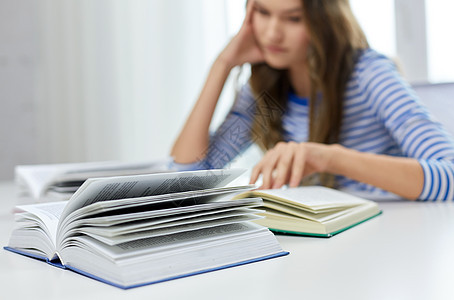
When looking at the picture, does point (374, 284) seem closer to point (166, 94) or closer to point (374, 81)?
point (374, 81)

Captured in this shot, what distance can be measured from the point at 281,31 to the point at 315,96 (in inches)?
7.5

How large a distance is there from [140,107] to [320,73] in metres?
1.71

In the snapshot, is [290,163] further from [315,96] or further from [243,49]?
[243,49]

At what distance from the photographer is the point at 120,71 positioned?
294cm

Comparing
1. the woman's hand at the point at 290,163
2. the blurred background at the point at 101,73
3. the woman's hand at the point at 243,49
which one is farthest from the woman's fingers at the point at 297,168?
the blurred background at the point at 101,73

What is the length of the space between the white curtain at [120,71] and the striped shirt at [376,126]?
1.18m

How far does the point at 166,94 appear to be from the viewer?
2844mm

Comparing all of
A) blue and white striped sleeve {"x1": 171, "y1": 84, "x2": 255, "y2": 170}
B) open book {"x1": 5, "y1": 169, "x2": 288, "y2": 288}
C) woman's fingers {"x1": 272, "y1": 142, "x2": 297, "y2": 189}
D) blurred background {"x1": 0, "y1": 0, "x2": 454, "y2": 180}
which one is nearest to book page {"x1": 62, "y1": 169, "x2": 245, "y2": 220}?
open book {"x1": 5, "y1": 169, "x2": 288, "y2": 288}

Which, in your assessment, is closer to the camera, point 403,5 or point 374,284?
point 374,284

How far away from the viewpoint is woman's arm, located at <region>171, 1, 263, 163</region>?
1.38 meters

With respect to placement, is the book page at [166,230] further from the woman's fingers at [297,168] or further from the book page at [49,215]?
the woman's fingers at [297,168]

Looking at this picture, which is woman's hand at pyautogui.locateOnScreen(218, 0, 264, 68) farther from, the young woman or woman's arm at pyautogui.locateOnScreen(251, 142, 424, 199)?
woman's arm at pyautogui.locateOnScreen(251, 142, 424, 199)

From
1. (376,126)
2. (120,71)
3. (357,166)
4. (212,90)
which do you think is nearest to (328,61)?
(376,126)

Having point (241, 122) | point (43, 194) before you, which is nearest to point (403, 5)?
point (241, 122)
